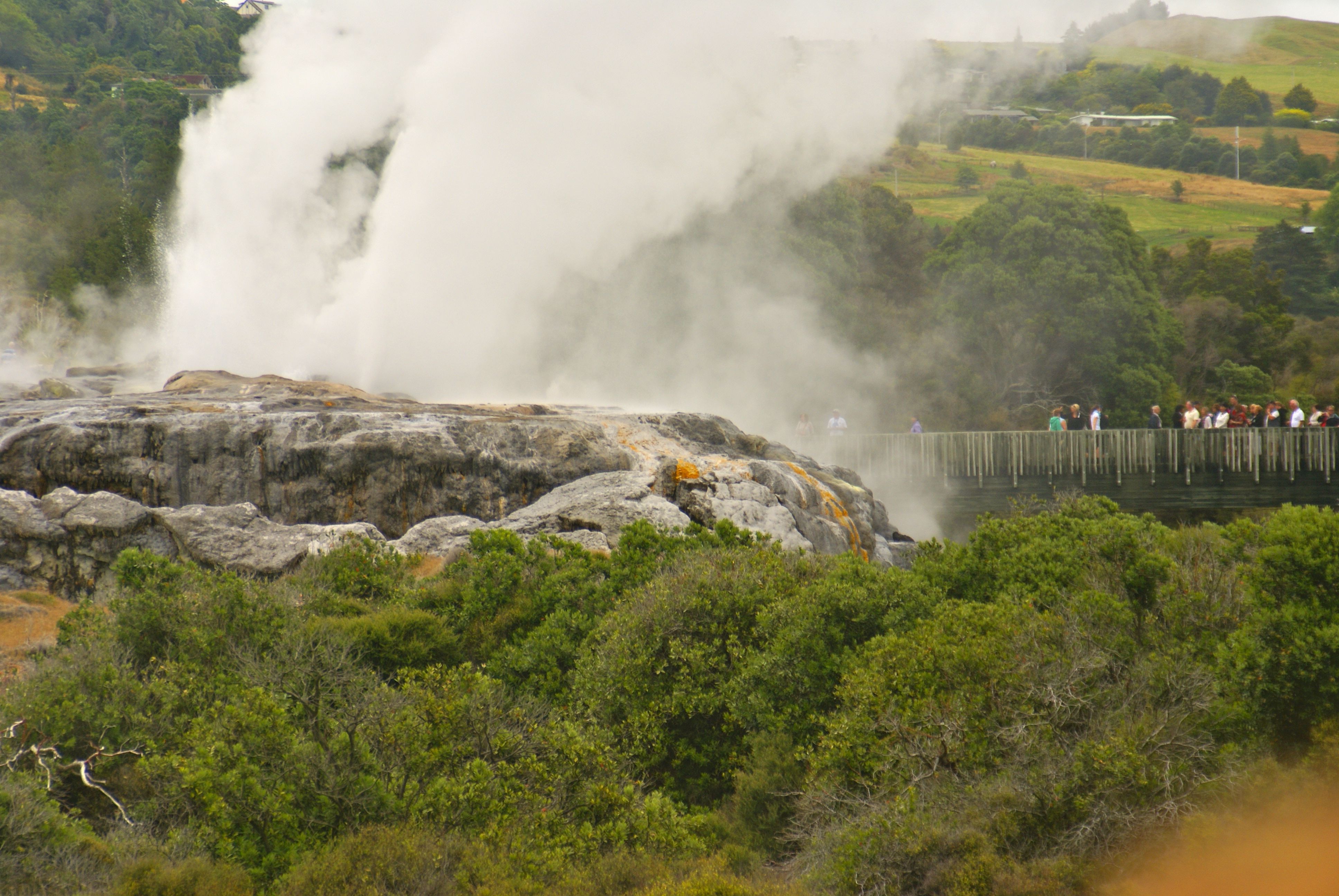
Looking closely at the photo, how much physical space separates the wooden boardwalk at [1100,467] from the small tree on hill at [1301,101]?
284 ft

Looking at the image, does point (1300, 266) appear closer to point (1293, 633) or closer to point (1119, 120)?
point (1119, 120)

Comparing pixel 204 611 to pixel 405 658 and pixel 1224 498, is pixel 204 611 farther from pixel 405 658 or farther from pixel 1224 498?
pixel 1224 498

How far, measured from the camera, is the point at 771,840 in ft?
27.0

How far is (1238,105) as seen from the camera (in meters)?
94.6

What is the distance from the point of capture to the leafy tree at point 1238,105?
310 ft

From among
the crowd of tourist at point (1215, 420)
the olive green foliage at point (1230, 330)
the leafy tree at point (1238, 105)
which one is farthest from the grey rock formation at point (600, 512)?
the leafy tree at point (1238, 105)

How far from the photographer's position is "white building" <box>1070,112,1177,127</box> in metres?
93.6

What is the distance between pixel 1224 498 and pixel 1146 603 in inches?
808

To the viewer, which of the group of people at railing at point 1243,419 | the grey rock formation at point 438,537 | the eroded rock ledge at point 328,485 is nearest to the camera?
the eroded rock ledge at point 328,485

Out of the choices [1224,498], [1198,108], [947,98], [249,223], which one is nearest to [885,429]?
[1224,498]

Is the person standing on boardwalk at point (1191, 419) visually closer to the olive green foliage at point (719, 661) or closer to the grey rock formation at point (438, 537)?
the olive green foliage at point (719, 661)

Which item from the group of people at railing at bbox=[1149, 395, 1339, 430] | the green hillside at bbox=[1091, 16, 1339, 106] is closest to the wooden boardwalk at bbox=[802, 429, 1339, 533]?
the group of people at railing at bbox=[1149, 395, 1339, 430]

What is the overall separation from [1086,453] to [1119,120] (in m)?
80.7

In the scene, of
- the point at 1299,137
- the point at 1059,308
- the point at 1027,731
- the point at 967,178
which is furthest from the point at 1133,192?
the point at 1027,731
